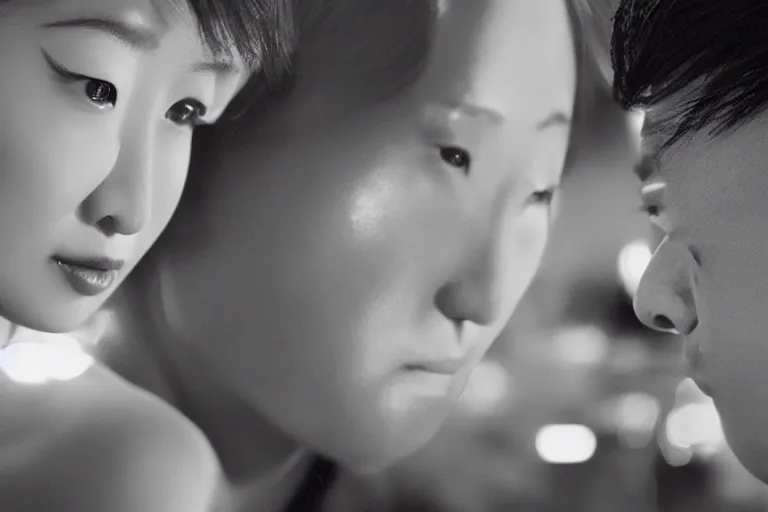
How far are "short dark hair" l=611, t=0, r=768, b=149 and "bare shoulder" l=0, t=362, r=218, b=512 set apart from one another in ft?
1.32

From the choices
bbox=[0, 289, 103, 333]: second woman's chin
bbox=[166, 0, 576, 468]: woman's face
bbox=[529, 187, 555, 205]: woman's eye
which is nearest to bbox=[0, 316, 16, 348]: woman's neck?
bbox=[0, 289, 103, 333]: second woman's chin

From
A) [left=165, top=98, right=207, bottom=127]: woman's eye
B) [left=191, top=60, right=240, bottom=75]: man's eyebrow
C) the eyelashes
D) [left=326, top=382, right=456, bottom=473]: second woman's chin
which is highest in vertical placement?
the eyelashes

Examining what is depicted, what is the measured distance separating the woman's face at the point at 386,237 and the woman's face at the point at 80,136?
0.25 ft

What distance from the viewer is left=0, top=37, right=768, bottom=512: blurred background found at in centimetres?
71

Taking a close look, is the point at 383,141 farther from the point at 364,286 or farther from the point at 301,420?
the point at 301,420

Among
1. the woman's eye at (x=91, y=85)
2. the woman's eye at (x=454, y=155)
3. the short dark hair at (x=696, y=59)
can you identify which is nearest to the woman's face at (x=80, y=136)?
the woman's eye at (x=91, y=85)

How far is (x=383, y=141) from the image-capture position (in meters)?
0.66

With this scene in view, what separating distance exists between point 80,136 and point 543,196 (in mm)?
355

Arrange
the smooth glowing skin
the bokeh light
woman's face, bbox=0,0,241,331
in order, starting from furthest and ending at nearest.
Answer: the bokeh light < the smooth glowing skin < woman's face, bbox=0,0,241,331

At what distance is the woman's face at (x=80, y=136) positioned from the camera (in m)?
0.50

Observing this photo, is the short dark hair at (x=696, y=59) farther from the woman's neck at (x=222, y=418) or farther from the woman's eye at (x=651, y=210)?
the woman's neck at (x=222, y=418)

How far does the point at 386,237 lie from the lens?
653 mm

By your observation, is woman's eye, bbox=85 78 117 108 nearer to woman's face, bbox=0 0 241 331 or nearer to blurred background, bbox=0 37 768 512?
woman's face, bbox=0 0 241 331

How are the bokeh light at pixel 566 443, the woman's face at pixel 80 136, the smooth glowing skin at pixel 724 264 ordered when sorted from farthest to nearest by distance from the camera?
the bokeh light at pixel 566 443
the smooth glowing skin at pixel 724 264
the woman's face at pixel 80 136
